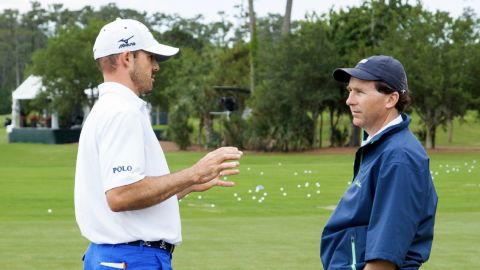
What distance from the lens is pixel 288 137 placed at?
183ft

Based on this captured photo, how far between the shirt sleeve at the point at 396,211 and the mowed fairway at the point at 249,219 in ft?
23.0

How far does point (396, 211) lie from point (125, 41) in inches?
73.1

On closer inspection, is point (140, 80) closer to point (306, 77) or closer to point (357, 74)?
point (357, 74)

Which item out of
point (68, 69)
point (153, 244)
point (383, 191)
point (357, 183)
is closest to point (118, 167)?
point (153, 244)

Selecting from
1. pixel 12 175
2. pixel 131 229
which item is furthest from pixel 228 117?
pixel 131 229

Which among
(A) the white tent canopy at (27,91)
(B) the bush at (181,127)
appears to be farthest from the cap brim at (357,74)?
(A) the white tent canopy at (27,91)

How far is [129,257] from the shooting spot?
221 inches

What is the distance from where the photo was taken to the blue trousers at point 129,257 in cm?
561

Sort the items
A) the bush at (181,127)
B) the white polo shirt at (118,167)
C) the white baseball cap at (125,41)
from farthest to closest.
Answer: the bush at (181,127)
the white baseball cap at (125,41)
the white polo shirt at (118,167)

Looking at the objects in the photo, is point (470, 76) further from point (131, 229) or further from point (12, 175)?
point (131, 229)

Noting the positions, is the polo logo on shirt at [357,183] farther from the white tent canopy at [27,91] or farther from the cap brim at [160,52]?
the white tent canopy at [27,91]

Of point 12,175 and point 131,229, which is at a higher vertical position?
point 131,229

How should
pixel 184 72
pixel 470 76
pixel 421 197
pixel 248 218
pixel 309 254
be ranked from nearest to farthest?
pixel 421 197, pixel 309 254, pixel 248 218, pixel 470 76, pixel 184 72

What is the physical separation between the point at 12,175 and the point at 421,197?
103 feet
